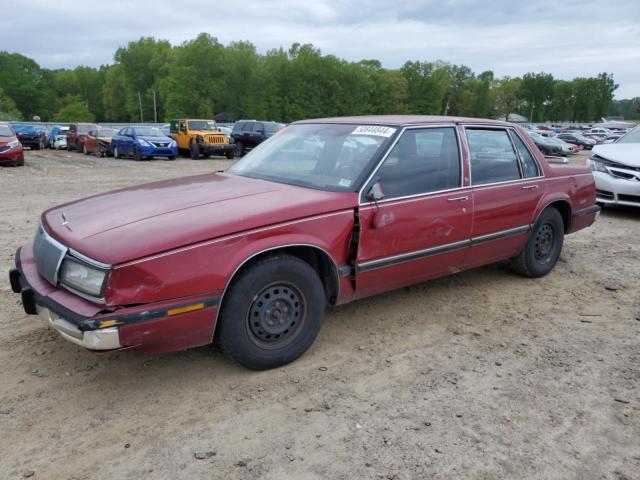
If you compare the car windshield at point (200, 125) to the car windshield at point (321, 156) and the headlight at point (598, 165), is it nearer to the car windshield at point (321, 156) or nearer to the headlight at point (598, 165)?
the headlight at point (598, 165)

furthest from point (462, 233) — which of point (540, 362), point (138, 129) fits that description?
point (138, 129)

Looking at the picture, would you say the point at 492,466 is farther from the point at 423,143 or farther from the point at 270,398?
the point at 423,143

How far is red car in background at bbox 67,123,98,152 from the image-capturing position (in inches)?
1008

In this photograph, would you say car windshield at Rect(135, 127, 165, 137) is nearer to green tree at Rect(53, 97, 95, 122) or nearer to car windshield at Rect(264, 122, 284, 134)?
car windshield at Rect(264, 122, 284, 134)

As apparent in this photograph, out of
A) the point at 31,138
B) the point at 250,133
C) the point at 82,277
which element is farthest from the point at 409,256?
the point at 31,138

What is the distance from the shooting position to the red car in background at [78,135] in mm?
25594

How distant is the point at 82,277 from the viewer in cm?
285

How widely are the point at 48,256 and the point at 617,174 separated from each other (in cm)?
876

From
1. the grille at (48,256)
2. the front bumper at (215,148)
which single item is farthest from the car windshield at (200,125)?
the grille at (48,256)

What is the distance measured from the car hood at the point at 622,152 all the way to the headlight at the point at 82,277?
8.57 metres

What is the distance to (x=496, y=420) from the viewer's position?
2.91m

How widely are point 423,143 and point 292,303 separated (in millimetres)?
1767

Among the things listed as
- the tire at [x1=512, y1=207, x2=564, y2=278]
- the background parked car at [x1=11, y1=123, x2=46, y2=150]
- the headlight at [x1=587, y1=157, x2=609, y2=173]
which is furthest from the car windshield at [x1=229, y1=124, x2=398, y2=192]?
the background parked car at [x1=11, y1=123, x2=46, y2=150]

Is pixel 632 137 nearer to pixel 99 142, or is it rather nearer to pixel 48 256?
pixel 48 256
